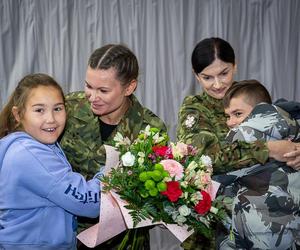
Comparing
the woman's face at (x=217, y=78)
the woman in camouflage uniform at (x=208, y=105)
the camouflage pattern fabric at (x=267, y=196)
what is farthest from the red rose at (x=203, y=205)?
the woman's face at (x=217, y=78)

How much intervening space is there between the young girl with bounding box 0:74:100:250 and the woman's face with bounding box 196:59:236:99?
1071 millimetres

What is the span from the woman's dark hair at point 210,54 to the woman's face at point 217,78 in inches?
0.9

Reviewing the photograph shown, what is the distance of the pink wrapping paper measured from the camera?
6.17ft

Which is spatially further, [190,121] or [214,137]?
[190,121]

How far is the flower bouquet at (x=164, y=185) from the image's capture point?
1812 mm

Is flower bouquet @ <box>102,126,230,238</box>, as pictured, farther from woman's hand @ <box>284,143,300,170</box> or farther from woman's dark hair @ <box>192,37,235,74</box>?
woman's dark hair @ <box>192,37,235,74</box>

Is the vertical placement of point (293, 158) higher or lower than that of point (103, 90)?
lower

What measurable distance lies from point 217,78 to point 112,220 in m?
1.23

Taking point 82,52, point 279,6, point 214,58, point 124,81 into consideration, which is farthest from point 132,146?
point 279,6

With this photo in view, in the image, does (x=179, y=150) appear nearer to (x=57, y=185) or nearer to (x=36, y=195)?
(x=57, y=185)

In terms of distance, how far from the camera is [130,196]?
6.08ft

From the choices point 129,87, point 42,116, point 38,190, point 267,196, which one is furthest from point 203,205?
point 129,87

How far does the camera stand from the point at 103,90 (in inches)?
94.7

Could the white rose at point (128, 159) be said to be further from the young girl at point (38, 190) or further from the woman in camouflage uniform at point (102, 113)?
the woman in camouflage uniform at point (102, 113)
